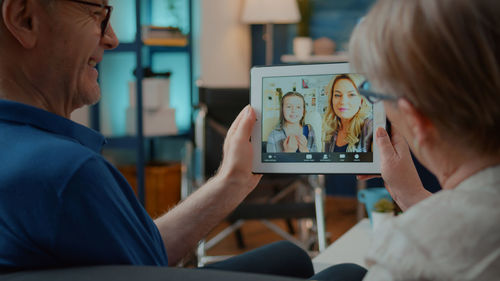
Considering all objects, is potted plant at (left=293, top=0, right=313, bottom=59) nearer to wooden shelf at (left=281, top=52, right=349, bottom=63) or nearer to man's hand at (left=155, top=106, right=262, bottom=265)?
wooden shelf at (left=281, top=52, right=349, bottom=63)

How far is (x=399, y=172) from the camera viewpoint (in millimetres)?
1116

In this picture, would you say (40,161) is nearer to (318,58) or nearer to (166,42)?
(166,42)

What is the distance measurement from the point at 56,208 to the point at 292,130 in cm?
60

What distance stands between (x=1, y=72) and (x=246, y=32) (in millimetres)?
3965

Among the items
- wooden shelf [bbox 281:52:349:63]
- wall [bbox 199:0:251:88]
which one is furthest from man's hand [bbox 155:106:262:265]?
wooden shelf [bbox 281:52:349:63]

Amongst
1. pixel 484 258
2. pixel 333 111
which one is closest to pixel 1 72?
pixel 333 111

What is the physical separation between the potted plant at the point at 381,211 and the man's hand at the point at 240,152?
0.59 m

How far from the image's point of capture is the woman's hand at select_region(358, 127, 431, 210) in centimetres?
110

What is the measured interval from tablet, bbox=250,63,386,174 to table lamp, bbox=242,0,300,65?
10.4ft

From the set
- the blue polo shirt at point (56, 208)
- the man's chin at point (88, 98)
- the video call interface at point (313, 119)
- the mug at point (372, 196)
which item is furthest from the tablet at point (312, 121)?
the mug at point (372, 196)

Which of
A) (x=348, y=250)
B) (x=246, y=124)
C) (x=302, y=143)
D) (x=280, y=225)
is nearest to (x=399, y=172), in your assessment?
(x=302, y=143)

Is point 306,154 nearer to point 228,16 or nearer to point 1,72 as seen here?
point 1,72

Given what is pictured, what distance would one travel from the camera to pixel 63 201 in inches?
28.6

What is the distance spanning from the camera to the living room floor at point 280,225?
326 centimetres
